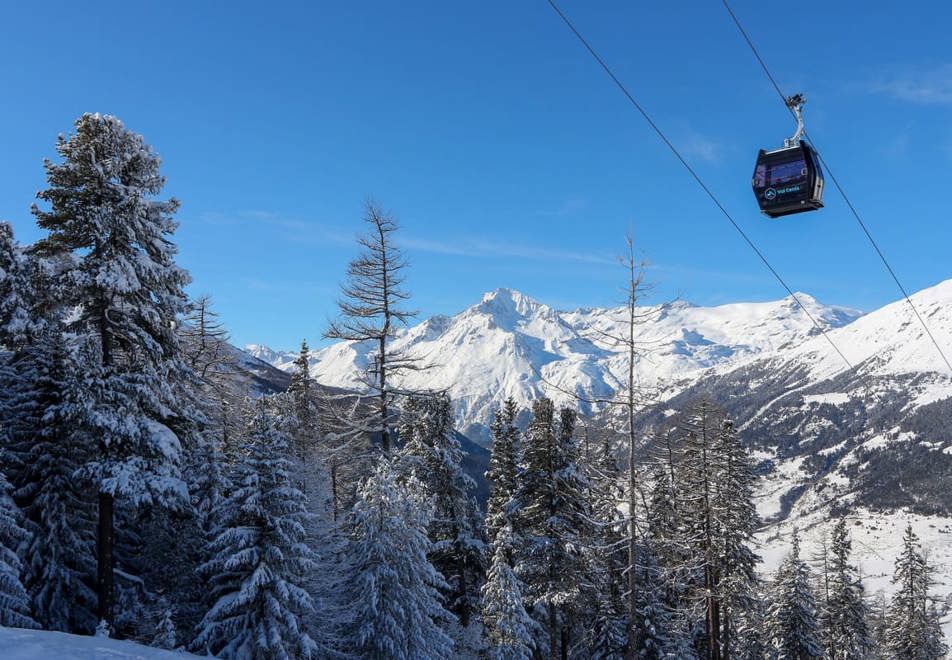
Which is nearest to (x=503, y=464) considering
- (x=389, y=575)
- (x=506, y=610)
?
(x=506, y=610)

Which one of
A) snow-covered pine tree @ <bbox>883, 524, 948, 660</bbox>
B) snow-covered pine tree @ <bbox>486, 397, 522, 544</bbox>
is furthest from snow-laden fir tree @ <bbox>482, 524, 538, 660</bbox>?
snow-covered pine tree @ <bbox>883, 524, 948, 660</bbox>

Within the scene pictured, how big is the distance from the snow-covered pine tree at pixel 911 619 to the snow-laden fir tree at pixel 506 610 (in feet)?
121

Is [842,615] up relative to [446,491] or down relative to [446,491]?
down

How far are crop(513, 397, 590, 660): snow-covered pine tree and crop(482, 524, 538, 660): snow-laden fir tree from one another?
39.1 inches

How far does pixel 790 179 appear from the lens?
595 inches

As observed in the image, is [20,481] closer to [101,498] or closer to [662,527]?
[101,498]

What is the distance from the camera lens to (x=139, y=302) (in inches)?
620

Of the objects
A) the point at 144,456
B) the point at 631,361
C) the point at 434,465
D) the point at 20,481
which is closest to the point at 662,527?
the point at 434,465

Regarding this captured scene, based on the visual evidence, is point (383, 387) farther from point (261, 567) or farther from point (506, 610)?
point (506, 610)

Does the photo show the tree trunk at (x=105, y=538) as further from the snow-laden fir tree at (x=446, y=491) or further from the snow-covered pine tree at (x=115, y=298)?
the snow-laden fir tree at (x=446, y=491)

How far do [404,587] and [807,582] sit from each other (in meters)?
32.0

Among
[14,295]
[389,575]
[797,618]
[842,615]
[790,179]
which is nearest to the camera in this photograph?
[790,179]

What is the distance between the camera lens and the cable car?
14891mm

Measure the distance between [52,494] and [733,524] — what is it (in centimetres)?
2780
